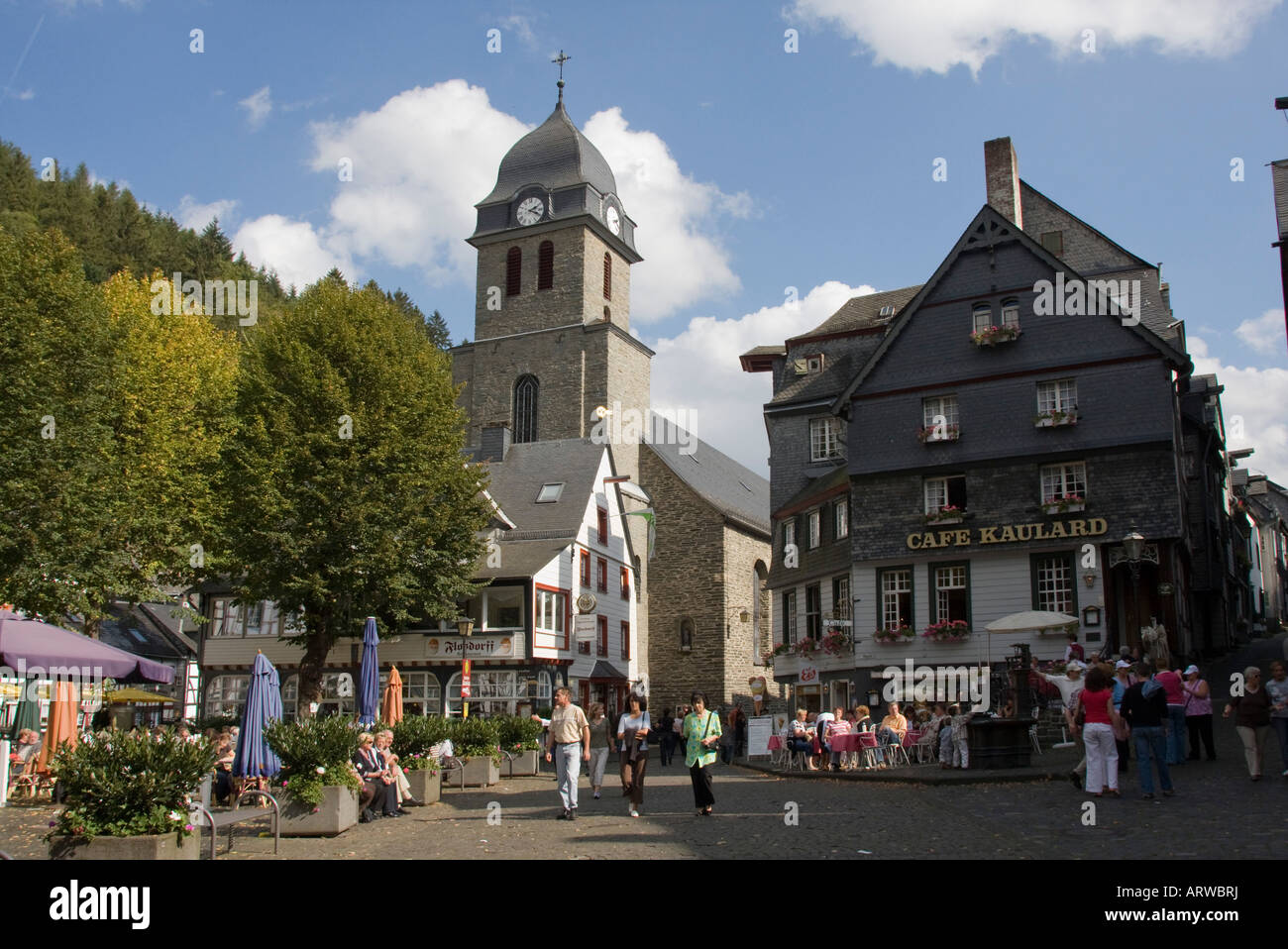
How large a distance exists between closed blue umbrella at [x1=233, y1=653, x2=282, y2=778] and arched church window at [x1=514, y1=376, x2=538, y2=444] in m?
37.4

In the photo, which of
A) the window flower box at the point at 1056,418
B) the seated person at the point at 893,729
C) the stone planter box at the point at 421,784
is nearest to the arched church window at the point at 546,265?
the window flower box at the point at 1056,418

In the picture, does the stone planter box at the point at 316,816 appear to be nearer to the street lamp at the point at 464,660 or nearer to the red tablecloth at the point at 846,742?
the red tablecloth at the point at 846,742

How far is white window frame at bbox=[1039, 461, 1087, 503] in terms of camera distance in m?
27.8

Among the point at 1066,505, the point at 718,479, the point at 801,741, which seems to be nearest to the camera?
the point at 801,741

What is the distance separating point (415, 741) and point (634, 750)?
4.84 m

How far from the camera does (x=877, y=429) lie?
30.6 m

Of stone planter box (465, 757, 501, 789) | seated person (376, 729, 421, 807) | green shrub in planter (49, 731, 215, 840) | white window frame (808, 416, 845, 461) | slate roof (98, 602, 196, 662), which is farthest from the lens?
slate roof (98, 602, 196, 662)

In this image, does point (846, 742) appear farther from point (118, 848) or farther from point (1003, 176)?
point (1003, 176)

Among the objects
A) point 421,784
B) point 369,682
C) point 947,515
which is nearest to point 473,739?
point 369,682

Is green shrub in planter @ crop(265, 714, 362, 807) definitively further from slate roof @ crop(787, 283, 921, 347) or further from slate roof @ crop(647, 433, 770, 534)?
slate roof @ crop(647, 433, 770, 534)

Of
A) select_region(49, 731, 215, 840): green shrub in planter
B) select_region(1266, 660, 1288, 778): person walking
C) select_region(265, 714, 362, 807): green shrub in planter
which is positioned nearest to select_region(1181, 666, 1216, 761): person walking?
select_region(1266, 660, 1288, 778): person walking

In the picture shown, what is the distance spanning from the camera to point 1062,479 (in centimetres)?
2805

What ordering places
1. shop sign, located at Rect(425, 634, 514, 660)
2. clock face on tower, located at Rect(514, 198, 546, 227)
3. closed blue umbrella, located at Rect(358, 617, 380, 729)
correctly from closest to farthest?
closed blue umbrella, located at Rect(358, 617, 380, 729) → shop sign, located at Rect(425, 634, 514, 660) → clock face on tower, located at Rect(514, 198, 546, 227)
